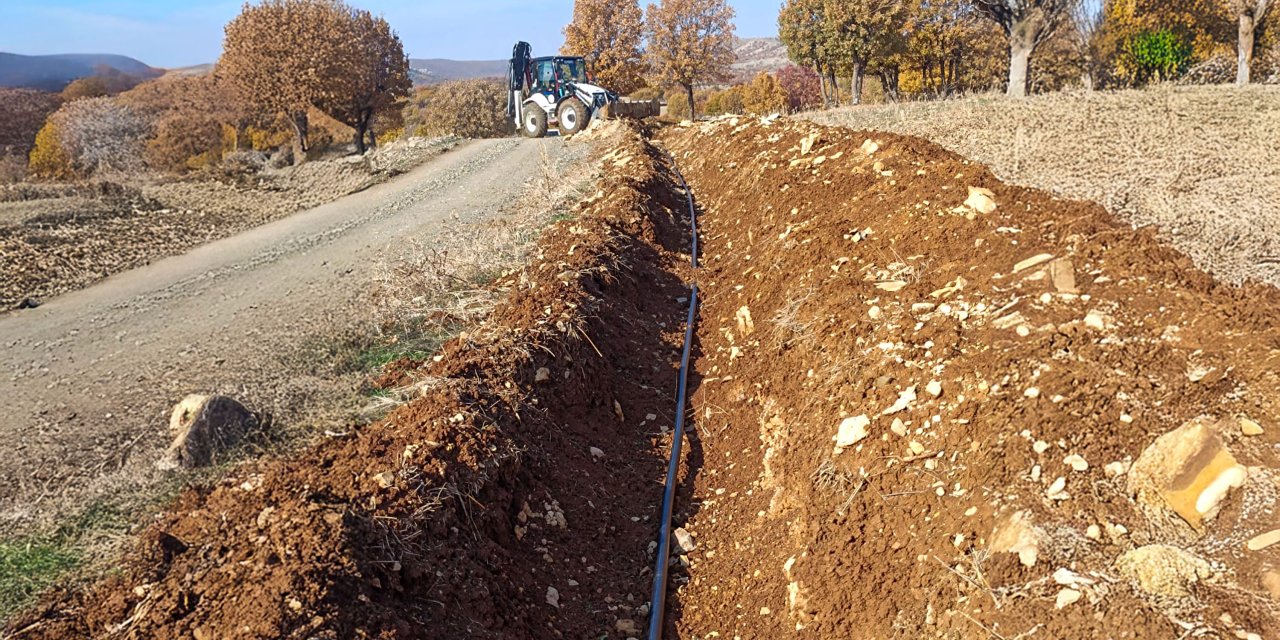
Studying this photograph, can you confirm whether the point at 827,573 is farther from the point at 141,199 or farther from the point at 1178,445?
the point at 141,199

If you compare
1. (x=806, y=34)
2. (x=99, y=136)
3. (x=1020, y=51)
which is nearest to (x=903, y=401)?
(x=1020, y=51)

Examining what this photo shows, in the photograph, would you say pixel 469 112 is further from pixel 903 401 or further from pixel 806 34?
pixel 903 401

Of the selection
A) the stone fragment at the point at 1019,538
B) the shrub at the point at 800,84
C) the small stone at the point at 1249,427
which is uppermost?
the shrub at the point at 800,84

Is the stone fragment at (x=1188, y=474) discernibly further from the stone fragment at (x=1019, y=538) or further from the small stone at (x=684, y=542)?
the small stone at (x=684, y=542)

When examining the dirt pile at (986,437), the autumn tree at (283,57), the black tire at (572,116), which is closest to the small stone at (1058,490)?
the dirt pile at (986,437)

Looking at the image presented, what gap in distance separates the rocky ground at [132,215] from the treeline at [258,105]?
6659 mm

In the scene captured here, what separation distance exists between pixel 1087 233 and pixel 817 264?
6.67 feet

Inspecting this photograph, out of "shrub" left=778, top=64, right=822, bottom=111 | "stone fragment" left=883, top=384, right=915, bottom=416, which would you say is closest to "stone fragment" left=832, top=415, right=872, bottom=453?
"stone fragment" left=883, top=384, right=915, bottom=416

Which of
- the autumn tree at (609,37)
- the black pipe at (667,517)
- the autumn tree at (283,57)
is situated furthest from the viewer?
the autumn tree at (609,37)

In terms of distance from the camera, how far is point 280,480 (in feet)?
12.2

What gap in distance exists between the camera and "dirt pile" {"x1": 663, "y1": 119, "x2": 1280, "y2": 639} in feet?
8.46

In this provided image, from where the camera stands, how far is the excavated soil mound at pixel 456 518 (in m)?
2.83

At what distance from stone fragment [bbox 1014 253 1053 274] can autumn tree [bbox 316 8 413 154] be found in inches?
997

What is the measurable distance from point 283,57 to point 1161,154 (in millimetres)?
25247
